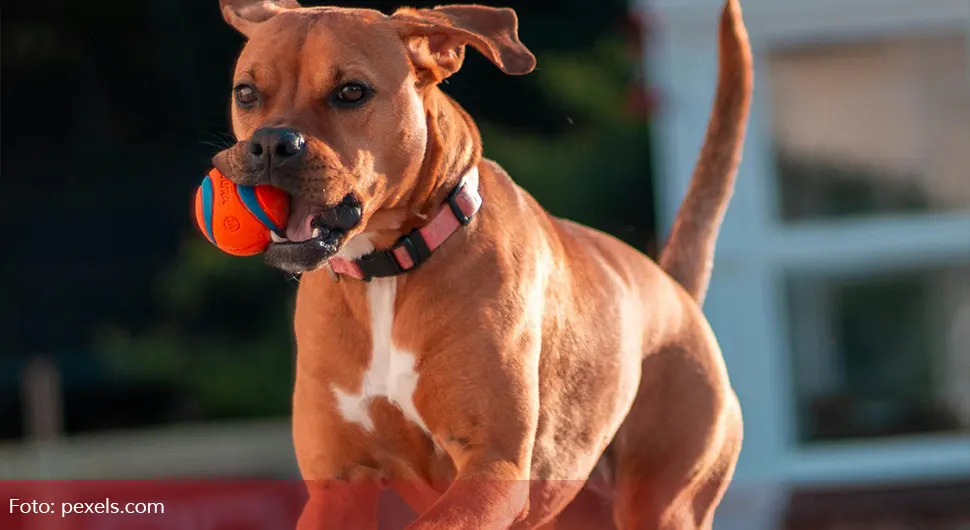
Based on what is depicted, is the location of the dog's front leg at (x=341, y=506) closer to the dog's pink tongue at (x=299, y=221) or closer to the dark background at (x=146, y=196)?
the dog's pink tongue at (x=299, y=221)

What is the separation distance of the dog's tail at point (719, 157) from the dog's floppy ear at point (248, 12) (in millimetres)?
1223

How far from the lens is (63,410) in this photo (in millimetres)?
7848

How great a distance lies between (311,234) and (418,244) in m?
0.29

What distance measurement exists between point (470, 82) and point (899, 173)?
219 cm

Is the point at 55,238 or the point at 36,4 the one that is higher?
the point at 36,4

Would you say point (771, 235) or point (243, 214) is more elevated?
point (243, 214)

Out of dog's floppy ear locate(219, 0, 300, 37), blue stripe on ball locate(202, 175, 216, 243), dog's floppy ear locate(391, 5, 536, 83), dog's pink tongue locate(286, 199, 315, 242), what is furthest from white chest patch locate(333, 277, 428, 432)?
dog's floppy ear locate(219, 0, 300, 37)

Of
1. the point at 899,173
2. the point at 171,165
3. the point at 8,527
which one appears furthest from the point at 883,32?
the point at 8,527

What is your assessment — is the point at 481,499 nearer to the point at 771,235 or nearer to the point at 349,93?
the point at 349,93

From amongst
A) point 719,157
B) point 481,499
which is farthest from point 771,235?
point 481,499

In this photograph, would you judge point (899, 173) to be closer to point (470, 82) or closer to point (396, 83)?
point (470, 82)

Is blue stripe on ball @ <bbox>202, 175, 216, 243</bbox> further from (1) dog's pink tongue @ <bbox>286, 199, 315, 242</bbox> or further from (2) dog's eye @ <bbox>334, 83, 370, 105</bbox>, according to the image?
(2) dog's eye @ <bbox>334, 83, 370, 105</bbox>

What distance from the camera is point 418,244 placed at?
10.0ft

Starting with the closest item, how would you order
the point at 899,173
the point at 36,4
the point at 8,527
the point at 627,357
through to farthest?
the point at 627,357 → the point at 8,527 → the point at 899,173 → the point at 36,4
